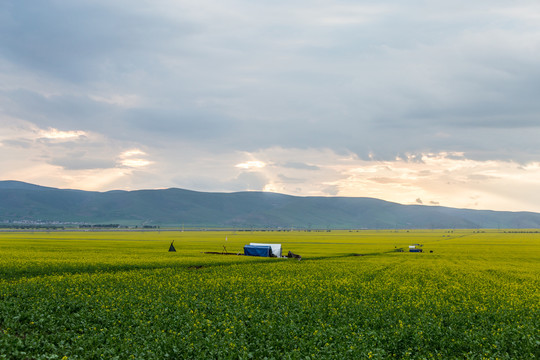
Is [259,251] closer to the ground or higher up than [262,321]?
closer to the ground

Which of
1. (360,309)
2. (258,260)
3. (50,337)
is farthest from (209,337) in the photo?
(258,260)

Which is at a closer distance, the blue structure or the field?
the field

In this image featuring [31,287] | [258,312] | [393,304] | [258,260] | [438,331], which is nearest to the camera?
[438,331]

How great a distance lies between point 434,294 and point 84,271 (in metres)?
38.8

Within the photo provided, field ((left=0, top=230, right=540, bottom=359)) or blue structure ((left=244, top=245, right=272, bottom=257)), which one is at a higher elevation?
field ((left=0, top=230, right=540, bottom=359))

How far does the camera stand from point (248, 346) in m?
19.5

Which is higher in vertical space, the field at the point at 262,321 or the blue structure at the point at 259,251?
the field at the point at 262,321

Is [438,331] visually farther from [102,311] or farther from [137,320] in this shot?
[102,311]

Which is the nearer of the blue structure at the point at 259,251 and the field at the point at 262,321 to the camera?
the field at the point at 262,321

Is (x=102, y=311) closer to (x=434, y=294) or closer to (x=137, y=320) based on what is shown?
(x=137, y=320)

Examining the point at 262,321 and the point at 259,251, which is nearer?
the point at 262,321

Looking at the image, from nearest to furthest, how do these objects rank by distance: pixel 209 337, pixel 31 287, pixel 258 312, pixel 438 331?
pixel 209 337 < pixel 438 331 < pixel 258 312 < pixel 31 287

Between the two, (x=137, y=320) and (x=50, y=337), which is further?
(x=137, y=320)

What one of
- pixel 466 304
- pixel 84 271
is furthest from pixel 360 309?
pixel 84 271
